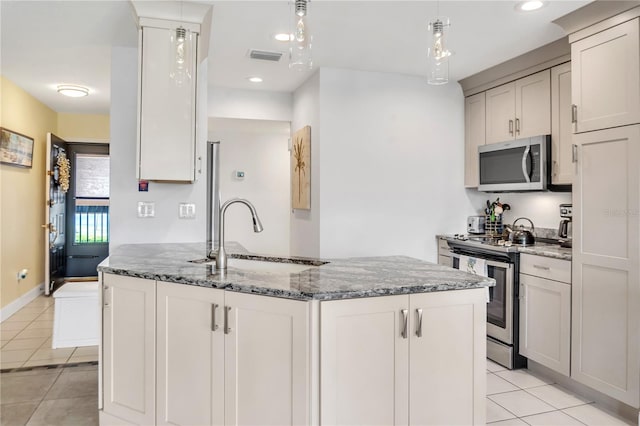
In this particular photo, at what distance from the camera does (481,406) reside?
196 centimetres

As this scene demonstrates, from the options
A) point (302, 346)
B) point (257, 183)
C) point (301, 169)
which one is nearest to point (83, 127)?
point (257, 183)

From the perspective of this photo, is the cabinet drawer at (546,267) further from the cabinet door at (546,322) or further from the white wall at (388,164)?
the white wall at (388,164)

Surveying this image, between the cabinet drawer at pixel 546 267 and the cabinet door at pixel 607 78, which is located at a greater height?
the cabinet door at pixel 607 78

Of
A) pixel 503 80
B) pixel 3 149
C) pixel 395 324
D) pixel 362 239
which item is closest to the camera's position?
pixel 395 324

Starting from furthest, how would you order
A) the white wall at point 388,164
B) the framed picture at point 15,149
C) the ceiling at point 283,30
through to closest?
the framed picture at point 15,149, the white wall at point 388,164, the ceiling at point 283,30

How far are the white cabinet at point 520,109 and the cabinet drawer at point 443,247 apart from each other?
1004mm

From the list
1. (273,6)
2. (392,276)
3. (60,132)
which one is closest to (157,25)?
(273,6)

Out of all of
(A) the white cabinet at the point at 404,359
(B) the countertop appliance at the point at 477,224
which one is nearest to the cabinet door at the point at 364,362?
(A) the white cabinet at the point at 404,359

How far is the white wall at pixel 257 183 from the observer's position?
6266 millimetres

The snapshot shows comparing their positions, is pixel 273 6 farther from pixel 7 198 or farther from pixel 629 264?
pixel 7 198

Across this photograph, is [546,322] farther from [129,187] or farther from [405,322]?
[129,187]

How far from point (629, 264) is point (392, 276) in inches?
59.5

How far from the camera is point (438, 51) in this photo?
6.64 ft

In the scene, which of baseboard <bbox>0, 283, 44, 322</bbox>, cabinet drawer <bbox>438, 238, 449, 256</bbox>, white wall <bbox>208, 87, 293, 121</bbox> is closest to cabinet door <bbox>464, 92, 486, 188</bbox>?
cabinet drawer <bbox>438, 238, 449, 256</bbox>
